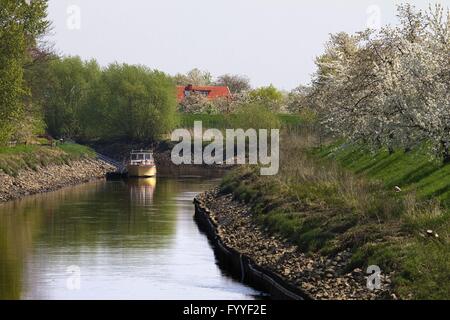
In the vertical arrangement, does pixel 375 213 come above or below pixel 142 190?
above

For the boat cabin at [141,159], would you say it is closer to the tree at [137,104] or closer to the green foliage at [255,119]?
the green foliage at [255,119]

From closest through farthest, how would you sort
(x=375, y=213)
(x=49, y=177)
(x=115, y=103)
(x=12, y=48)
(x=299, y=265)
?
(x=299, y=265) < (x=375, y=213) < (x=12, y=48) < (x=49, y=177) < (x=115, y=103)

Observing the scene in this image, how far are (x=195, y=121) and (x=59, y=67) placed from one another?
27966mm

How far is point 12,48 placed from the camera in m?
63.7

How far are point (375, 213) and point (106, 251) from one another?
43.4 ft

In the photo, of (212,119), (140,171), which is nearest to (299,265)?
(140,171)

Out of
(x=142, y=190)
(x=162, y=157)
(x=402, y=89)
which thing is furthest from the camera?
(x=162, y=157)

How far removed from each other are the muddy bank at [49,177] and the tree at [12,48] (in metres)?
4.18

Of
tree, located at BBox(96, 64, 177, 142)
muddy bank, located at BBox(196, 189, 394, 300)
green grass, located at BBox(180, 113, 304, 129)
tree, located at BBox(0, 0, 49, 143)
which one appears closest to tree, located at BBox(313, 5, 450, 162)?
muddy bank, located at BBox(196, 189, 394, 300)

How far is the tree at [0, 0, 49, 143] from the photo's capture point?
62.5 meters

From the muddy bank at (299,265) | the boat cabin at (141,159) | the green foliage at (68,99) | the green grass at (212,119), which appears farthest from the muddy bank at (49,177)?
the green grass at (212,119)

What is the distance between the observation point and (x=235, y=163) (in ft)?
352

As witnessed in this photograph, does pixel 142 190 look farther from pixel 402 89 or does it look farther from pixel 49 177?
pixel 402 89
